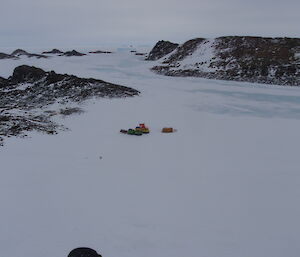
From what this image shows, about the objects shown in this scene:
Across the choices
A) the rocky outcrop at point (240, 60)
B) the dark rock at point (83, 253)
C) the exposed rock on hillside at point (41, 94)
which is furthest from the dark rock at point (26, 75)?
the dark rock at point (83, 253)

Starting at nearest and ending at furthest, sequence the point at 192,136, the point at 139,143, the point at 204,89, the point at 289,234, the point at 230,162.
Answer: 1. the point at 289,234
2. the point at 230,162
3. the point at 139,143
4. the point at 192,136
5. the point at 204,89

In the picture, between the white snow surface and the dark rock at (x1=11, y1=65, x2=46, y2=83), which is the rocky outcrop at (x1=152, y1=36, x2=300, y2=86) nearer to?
the dark rock at (x1=11, y1=65, x2=46, y2=83)

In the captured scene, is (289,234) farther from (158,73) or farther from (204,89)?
(158,73)

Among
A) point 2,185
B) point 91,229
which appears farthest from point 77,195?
point 2,185

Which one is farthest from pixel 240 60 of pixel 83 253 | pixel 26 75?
pixel 83 253

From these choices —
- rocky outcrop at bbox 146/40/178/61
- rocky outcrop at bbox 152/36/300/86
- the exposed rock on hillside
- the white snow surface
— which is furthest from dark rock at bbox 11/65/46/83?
rocky outcrop at bbox 146/40/178/61

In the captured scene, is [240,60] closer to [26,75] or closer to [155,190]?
[26,75]
